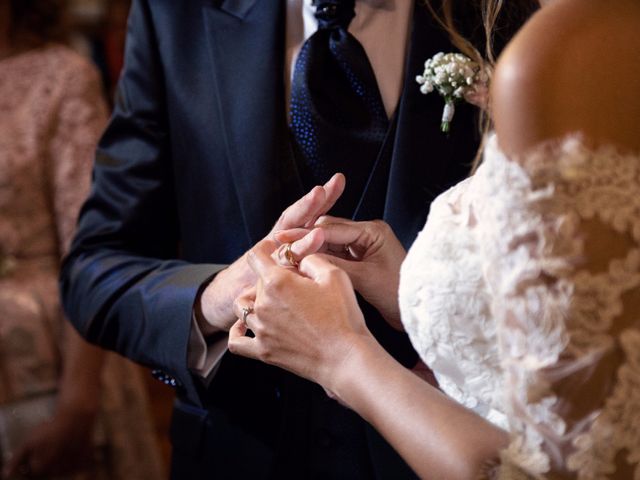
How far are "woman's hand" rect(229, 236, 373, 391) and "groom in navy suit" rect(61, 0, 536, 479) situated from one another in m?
0.20

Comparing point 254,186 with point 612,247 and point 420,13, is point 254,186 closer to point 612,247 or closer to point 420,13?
point 420,13

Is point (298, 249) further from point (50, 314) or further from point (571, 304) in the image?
point (50, 314)

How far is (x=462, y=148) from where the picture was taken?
1.46 metres

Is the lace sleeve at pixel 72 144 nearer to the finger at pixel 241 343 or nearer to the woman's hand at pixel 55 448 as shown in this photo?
the woman's hand at pixel 55 448

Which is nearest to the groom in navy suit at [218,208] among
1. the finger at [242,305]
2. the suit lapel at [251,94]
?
the suit lapel at [251,94]

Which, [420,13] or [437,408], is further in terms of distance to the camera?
[420,13]

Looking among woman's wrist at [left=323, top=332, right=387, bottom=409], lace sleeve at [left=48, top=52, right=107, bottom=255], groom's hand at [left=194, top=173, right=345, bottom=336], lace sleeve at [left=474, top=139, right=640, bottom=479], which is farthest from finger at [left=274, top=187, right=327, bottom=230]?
lace sleeve at [left=48, top=52, right=107, bottom=255]

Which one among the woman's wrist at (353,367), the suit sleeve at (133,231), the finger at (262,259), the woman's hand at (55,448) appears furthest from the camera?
the woman's hand at (55,448)

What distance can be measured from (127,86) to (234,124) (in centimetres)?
26

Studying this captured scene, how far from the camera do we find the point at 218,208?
5.03ft

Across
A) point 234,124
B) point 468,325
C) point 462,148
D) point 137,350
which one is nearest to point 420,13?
point 462,148

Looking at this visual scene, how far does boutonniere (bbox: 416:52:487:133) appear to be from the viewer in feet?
4.59

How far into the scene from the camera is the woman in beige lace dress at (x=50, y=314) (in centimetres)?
211

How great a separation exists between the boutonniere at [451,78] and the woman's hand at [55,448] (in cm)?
119
